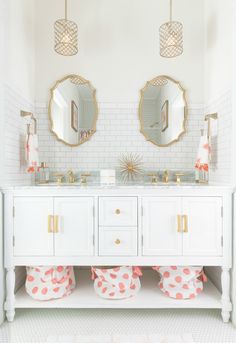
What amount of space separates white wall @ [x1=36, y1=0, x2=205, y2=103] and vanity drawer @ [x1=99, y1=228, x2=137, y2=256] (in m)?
1.33

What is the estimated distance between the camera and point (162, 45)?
9.79 feet

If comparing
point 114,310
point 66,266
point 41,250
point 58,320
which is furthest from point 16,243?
point 114,310

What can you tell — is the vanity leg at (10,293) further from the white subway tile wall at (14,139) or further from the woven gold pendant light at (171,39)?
the woven gold pendant light at (171,39)

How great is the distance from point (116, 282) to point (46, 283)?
0.52m

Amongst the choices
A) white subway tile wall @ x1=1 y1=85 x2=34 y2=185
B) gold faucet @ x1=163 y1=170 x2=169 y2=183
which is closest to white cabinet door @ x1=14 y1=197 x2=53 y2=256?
white subway tile wall @ x1=1 y1=85 x2=34 y2=185

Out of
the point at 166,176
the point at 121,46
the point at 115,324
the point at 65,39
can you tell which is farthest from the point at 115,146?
the point at 115,324

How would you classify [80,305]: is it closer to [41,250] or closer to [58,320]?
[58,320]

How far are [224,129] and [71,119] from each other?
4.53 ft

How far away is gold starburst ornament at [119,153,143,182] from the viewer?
10.2 ft

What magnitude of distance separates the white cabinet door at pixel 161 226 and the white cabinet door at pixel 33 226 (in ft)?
2.27

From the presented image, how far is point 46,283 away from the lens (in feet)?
8.10

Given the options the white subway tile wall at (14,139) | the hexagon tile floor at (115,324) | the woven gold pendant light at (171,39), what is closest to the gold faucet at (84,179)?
the white subway tile wall at (14,139)

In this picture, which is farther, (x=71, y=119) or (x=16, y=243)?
(x=71, y=119)

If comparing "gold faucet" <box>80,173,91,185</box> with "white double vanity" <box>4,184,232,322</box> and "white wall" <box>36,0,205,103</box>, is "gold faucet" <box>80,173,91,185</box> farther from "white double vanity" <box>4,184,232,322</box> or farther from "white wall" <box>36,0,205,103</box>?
"white wall" <box>36,0,205,103</box>
